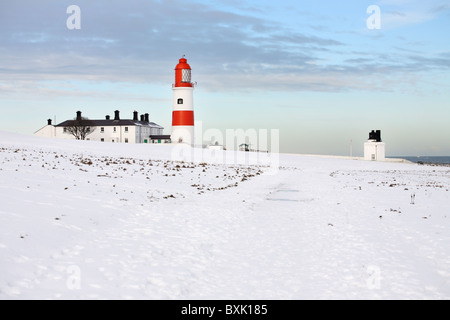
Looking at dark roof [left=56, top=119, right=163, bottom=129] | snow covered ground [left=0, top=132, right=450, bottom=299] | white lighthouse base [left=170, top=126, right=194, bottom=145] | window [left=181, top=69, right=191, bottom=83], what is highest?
window [left=181, top=69, right=191, bottom=83]

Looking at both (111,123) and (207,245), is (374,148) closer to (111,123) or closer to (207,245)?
(111,123)

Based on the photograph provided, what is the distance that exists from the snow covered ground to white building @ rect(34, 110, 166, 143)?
7581cm

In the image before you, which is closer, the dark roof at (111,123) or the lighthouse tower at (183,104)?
the lighthouse tower at (183,104)

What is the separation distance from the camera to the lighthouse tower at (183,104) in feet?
232

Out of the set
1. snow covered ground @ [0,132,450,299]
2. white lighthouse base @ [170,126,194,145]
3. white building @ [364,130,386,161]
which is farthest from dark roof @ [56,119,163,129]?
snow covered ground @ [0,132,450,299]

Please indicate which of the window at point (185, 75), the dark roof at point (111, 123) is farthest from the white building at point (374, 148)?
the dark roof at point (111, 123)

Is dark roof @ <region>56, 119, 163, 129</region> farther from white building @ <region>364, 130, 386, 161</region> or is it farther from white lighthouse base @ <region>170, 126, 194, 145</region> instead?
white building @ <region>364, 130, 386, 161</region>

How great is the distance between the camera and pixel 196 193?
23688mm

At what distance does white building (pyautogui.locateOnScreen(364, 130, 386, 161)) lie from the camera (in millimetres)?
97750

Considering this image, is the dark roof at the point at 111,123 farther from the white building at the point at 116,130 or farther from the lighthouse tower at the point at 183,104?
the lighthouse tower at the point at 183,104

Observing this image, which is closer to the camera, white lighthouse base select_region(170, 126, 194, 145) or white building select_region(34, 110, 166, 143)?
white lighthouse base select_region(170, 126, 194, 145)

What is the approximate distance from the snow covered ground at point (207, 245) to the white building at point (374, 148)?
79772 millimetres
